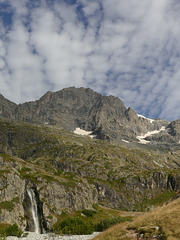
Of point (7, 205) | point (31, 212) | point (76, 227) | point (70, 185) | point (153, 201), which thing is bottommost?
point (153, 201)

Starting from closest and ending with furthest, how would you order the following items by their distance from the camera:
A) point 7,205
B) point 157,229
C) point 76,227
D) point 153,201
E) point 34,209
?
point 157,229 < point 76,227 < point 7,205 < point 34,209 < point 153,201

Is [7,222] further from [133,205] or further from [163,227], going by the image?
[133,205]

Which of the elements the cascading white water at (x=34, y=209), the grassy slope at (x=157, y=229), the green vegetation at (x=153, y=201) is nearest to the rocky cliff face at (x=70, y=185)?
the green vegetation at (x=153, y=201)

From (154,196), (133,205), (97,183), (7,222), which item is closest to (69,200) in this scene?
(7,222)

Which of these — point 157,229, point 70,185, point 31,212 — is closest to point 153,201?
point 70,185

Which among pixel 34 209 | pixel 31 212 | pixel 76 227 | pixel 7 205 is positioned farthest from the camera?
pixel 34 209

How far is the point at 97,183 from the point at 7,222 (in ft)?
301

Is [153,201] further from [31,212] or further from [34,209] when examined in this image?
[31,212]

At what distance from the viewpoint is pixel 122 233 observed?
27125 mm

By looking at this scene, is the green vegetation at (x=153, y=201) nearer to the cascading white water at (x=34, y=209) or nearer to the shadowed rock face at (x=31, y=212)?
the shadowed rock face at (x=31, y=212)

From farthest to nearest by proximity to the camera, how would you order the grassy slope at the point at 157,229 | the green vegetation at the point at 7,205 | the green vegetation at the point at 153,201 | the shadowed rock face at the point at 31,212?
1. the green vegetation at the point at 153,201
2. the shadowed rock face at the point at 31,212
3. the green vegetation at the point at 7,205
4. the grassy slope at the point at 157,229

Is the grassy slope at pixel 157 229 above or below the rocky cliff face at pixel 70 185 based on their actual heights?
below

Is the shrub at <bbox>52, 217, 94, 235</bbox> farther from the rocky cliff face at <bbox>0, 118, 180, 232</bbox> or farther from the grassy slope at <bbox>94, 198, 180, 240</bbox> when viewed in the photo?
the rocky cliff face at <bbox>0, 118, 180, 232</bbox>

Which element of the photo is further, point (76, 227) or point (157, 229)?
point (76, 227)
